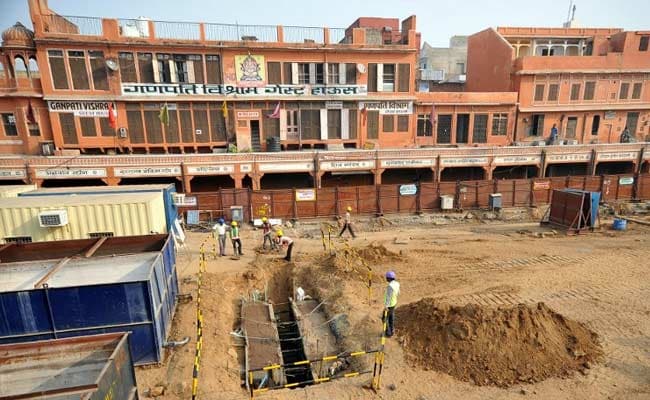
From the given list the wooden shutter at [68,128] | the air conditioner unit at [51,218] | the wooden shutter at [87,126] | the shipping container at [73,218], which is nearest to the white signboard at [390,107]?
the shipping container at [73,218]

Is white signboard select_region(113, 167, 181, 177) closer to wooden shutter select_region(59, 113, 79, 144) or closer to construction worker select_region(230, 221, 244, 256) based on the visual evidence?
wooden shutter select_region(59, 113, 79, 144)

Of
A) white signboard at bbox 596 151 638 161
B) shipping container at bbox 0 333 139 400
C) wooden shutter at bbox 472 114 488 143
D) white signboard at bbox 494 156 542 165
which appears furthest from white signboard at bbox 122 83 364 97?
shipping container at bbox 0 333 139 400

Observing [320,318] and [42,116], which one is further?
[42,116]

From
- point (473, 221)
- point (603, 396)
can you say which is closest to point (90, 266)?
point (603, 396)

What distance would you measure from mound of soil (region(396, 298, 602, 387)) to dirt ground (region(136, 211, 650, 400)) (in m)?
0.23

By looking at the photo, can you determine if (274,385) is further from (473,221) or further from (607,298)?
(473,221)

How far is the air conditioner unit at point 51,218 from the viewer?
12406 mm

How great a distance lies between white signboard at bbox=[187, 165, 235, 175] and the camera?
21.3 meters

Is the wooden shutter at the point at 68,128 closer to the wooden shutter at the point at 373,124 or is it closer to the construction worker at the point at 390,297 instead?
the wooden shutter at the point at 373,124

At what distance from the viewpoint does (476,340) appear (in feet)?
28.0

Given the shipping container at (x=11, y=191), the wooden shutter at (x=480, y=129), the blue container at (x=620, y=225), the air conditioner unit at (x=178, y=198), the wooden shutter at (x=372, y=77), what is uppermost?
the wooden shutter at (x=372, y=77)

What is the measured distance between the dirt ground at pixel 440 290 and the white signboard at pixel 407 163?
4.54 metres

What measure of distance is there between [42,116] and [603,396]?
30297mm

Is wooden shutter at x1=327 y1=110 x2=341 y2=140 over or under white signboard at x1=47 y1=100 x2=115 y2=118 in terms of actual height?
under
